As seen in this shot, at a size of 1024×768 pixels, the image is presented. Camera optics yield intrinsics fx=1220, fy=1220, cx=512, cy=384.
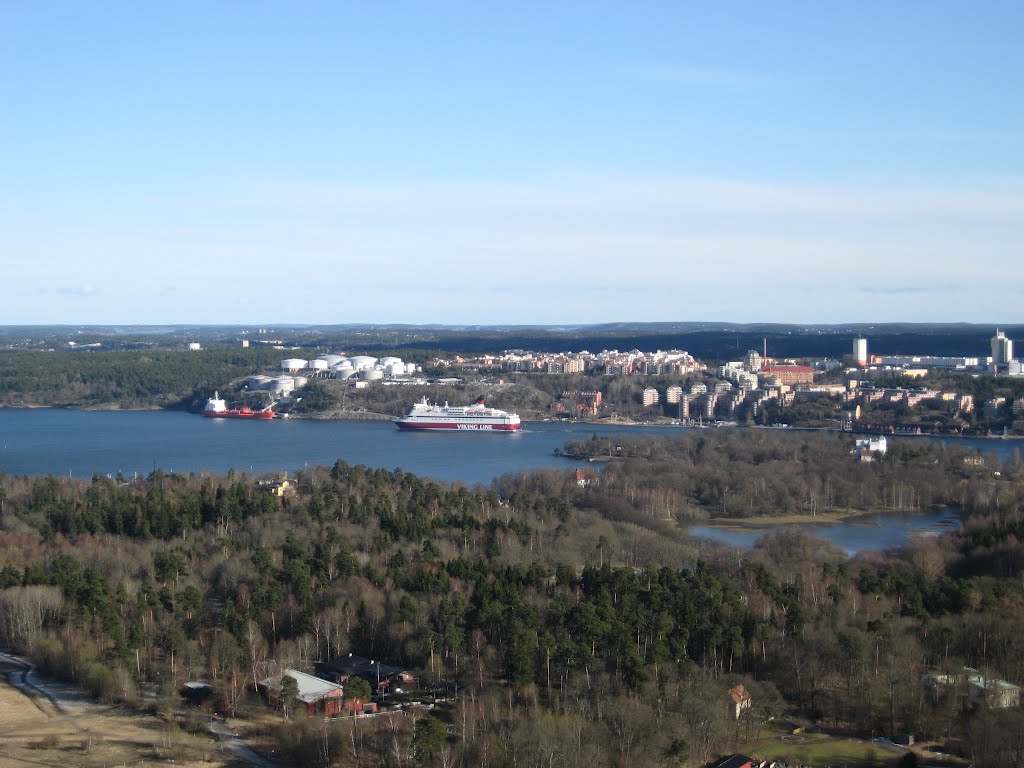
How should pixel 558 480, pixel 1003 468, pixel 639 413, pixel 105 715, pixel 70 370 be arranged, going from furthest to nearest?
pixel 70 370
pixel 639 413
pixel 1003 468
pixel 558 480
pixel 105 715

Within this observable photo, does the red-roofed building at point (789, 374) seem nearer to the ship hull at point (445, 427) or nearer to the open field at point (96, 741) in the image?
the ship hull at point (445, 427)

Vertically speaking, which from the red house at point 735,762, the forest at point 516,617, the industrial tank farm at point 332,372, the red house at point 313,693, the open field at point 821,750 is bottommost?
the open field at point 821,750

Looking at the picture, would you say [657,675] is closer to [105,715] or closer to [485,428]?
[105,715]

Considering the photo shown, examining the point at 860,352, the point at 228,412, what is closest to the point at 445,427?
the point at 228,412

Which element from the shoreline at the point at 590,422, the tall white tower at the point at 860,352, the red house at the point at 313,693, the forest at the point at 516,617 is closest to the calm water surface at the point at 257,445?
the shoreline at the point at 590,422

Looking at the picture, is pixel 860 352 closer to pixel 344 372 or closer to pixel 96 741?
pixel 344 372

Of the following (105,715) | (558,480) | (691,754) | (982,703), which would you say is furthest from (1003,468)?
(105,715)

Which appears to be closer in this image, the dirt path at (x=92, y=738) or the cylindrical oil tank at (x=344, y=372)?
the dirt path at (x=92, y=738)
